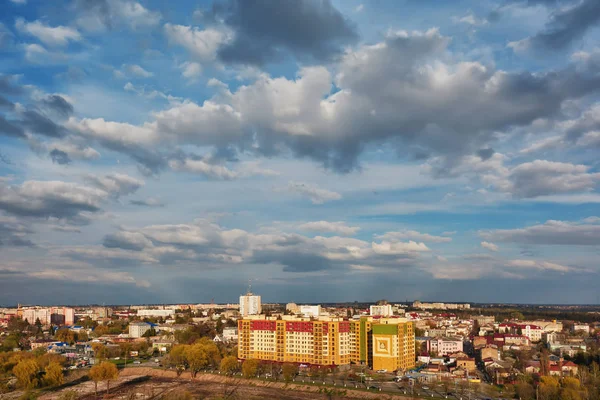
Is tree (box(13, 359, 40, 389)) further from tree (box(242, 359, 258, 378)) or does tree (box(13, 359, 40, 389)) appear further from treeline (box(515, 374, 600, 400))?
treeline (box(515, 374, 600, 400))

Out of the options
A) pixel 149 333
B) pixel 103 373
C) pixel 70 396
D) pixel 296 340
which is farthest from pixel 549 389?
pixel 149 333

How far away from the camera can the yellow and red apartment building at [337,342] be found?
49.5 meters

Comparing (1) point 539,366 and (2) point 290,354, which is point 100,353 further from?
(1) point 539,366

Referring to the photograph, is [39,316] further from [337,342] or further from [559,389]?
[559,389]

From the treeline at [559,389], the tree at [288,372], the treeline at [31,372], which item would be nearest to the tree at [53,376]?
the treeline at [31,372]

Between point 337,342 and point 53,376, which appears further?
point 337,342

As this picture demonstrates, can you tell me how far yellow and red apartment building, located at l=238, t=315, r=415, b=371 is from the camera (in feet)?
163

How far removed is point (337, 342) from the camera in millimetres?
51031

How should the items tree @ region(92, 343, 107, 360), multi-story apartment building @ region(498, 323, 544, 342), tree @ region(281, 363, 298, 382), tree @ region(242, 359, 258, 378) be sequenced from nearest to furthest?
1. tree @ region(281, 363, 298, 382)
2. tree @ region(242, 359, 258, 378)
3. tree @ region(92, 343, 107, 360)
4. multi-story apartment building @ region(498, 323, 544, 342)

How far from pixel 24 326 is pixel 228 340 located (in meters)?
48.4

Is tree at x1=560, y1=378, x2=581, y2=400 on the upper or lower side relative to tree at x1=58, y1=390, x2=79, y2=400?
upper

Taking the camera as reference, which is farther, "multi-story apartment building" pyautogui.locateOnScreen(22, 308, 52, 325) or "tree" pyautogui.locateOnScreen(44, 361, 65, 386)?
"multi-story apartment building" pyautogui.locateOnScreen(22, 308, 52, 325)

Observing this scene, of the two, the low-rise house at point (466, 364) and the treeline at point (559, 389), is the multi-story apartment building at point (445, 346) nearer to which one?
the low-rise house at point (466, 364)

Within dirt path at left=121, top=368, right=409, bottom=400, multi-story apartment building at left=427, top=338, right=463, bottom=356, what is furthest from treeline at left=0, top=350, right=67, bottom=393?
multi-story apartment building at left=427, top=338, right=463, bottom=356
